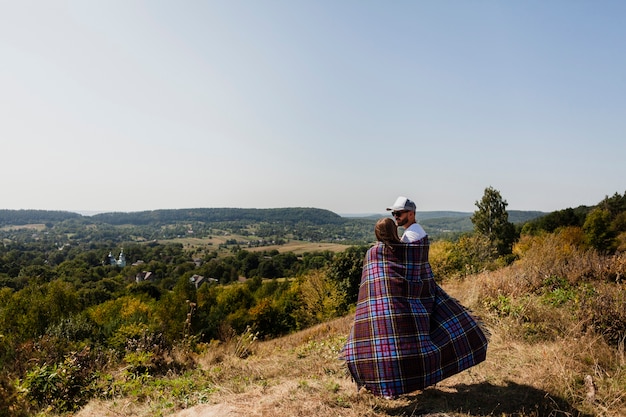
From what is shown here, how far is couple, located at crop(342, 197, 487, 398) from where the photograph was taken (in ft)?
11.0

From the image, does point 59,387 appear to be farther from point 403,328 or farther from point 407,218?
point 407,218

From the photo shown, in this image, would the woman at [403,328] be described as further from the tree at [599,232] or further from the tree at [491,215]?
the tree at [599,232]

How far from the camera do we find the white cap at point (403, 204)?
3.82m

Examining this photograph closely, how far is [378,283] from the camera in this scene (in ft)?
12.0

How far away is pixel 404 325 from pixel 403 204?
1.31m

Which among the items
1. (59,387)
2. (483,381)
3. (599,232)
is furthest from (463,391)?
(599,232)

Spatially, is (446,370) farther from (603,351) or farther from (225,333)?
(225,333)

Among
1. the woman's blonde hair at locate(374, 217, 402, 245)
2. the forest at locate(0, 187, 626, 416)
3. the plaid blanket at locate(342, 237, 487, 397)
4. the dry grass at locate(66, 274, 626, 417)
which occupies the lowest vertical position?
the forest at locate(0, 187, 626, 416)

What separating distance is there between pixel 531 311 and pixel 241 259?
9910 cm

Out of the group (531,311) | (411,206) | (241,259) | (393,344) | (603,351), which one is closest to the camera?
(393,344)

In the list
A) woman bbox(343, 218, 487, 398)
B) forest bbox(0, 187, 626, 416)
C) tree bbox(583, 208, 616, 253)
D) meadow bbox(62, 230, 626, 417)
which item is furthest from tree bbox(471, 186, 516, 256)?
woman bbox(343, 218, 487, 398)

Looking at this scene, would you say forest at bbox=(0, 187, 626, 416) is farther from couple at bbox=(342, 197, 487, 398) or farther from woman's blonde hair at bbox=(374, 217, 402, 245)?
woman's blonde hair at bbox=(374, 217, 402, 245)

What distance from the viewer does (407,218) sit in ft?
12.6

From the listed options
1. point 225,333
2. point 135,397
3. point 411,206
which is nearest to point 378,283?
point 411,206
